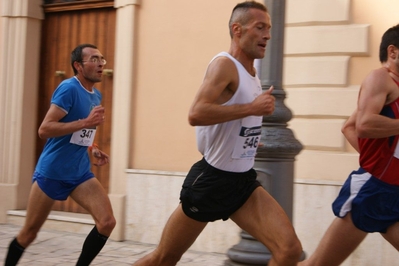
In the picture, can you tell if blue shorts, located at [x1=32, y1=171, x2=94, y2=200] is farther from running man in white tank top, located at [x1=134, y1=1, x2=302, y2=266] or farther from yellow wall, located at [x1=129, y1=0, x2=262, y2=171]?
yellow wall, located at [x1=129, y1=0, x2=262, y2=171]

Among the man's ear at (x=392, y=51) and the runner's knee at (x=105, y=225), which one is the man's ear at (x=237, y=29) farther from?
the runner's knee at (x=105, y=225)

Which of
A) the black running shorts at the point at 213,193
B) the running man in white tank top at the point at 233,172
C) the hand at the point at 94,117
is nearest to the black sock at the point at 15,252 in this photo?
the hand at the point at 94,117

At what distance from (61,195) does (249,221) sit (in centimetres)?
192

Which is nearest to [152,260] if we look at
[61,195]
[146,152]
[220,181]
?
[220,181]

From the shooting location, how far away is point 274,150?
4.91m

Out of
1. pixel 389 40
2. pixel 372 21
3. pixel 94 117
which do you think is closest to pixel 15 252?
pixel 94 117

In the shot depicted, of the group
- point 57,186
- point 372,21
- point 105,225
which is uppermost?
point 372,21

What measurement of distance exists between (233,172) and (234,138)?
0.20 m

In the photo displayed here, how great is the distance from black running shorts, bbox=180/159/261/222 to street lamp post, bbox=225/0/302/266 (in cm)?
48

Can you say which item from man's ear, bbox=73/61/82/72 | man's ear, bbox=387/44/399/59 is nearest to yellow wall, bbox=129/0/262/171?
man's ear, bbox=73/61/82/72

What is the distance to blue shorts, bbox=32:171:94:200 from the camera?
5.77 meters

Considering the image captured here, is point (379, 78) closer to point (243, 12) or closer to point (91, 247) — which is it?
point (243, 12)

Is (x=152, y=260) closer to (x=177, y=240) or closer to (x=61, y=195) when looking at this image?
(x=177, y=240)

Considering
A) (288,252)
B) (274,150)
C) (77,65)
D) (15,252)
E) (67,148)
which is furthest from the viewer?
(77,65)
